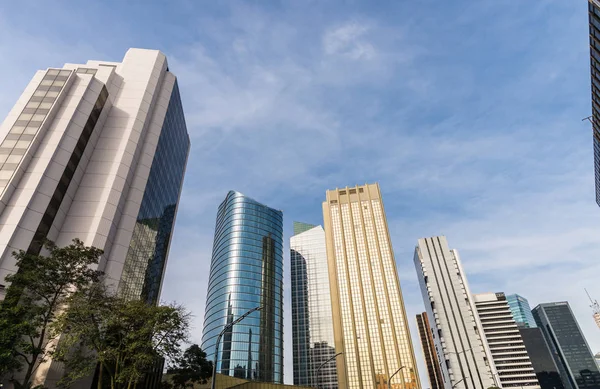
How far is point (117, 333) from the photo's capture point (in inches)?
1314

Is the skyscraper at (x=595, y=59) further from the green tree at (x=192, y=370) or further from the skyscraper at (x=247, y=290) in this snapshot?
the skyscraper at (x=247, y=290)

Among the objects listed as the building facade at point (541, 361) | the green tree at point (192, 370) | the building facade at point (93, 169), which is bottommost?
the green tree at point (192, 370)

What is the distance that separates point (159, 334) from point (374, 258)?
108m

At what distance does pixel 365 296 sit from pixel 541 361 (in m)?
133

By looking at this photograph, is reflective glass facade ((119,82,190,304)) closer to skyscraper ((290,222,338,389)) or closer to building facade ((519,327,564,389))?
skyscraper ((290,222,338,389))

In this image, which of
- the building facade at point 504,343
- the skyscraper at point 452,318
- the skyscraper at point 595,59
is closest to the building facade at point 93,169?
the skyscraper at point 595,59

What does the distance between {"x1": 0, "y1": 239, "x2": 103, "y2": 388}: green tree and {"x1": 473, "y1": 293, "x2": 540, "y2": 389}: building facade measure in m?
164

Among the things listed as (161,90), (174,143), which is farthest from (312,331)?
(161,90)

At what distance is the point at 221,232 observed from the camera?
16862 centimetres

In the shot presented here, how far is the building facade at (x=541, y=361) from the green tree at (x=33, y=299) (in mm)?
222841

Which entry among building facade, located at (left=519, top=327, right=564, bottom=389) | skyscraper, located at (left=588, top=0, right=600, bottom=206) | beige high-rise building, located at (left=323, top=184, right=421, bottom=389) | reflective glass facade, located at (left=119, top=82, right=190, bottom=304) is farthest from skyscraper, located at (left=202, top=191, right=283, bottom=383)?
building facade, located at (left=519, top=327, right=564, bottom=389)

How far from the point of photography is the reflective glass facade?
196 ft

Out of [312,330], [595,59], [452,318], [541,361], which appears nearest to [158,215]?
[595,59]

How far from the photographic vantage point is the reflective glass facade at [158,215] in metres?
59.8
